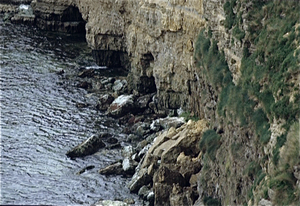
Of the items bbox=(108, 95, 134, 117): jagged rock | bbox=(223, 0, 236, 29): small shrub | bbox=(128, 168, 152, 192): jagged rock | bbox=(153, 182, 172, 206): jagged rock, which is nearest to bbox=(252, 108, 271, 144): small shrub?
bbox=(223, 0, 236, 29): small shrub

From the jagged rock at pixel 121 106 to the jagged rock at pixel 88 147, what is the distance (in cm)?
678

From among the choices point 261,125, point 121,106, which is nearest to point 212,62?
point 261,125

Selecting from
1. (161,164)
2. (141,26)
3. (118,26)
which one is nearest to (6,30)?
(118,26)

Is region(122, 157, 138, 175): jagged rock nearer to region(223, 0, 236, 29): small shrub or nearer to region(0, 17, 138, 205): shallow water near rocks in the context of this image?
region(0, 17, 138, 205): shallow water near rocks

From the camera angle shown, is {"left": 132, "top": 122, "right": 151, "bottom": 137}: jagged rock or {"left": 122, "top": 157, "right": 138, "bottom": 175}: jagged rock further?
{"left": 132, "top": 122, "right": 151, "bottom": 137}: jagged rock

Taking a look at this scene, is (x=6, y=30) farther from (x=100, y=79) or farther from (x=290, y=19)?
(x=290, y=19)

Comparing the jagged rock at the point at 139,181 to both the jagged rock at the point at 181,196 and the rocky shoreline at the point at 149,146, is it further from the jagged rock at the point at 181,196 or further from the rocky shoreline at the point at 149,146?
the jagged rock at the point at 181,196

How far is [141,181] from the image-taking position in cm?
5684

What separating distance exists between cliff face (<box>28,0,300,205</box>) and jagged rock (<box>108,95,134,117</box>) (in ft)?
10.6

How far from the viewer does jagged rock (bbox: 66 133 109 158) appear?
209 ft

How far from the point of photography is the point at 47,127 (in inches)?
2746

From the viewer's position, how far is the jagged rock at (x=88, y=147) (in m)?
63.6

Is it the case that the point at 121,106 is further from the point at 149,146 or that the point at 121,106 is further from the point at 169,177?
the point at 169,177

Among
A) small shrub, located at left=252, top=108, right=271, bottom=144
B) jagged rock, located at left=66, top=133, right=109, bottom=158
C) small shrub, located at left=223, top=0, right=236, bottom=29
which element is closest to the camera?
small shrub, located at left=252, top=108, right=271, bottom=144
